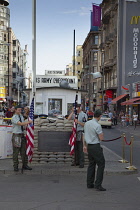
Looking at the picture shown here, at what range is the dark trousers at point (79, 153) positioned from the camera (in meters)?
9.38

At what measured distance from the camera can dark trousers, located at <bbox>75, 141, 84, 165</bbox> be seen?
30.8ft

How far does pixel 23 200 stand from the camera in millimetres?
6172

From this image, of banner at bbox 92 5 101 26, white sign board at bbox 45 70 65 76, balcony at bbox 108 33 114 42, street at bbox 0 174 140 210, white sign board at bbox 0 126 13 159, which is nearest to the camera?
street at bbox 0 174 140 210

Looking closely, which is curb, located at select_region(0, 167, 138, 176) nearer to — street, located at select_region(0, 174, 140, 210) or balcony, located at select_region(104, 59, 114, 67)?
street, located at select_region(0, 174, 140, 210)

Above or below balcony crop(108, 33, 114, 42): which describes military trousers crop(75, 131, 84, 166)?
below

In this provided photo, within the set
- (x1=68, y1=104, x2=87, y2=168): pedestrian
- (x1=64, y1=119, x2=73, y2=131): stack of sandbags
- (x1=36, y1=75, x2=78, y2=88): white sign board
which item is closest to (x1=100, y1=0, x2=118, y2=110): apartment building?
(x1=36, y1=75, x2=78, y2=88): white sign board

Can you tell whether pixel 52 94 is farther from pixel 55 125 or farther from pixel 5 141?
pixel 55 125

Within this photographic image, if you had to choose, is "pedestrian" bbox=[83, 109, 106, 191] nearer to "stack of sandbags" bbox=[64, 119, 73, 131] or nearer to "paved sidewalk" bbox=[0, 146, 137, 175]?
"paved sidewalk" bbox=[0, 146, 137, 175]

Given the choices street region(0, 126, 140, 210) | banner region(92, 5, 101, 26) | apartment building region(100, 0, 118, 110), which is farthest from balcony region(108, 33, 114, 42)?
street region(0, 126, 140, 210)

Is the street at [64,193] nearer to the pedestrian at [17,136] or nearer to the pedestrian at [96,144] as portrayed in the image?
the pedestrian at [96,144]

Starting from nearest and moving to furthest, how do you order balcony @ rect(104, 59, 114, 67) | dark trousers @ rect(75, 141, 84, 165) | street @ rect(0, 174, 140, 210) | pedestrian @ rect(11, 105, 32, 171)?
street @ rect(0, 174, 140, 210) < pedestrian @ rect(11, 105, 32, 171) < dark trousers @ rect(75, 141, 84, 165) < balcony @ rect(104, 59, 114, 67)

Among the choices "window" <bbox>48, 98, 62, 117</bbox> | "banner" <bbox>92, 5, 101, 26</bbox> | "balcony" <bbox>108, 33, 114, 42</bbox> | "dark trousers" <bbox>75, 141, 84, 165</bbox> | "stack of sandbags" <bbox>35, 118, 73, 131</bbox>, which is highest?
"balcony" <bbox>108, 33, 114, 42</bbox>

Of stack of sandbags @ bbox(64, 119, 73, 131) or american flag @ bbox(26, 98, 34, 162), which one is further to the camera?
stack of sandbags @ bbox(64, 119, 73, 131)

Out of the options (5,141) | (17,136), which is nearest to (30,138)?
(17,136)
